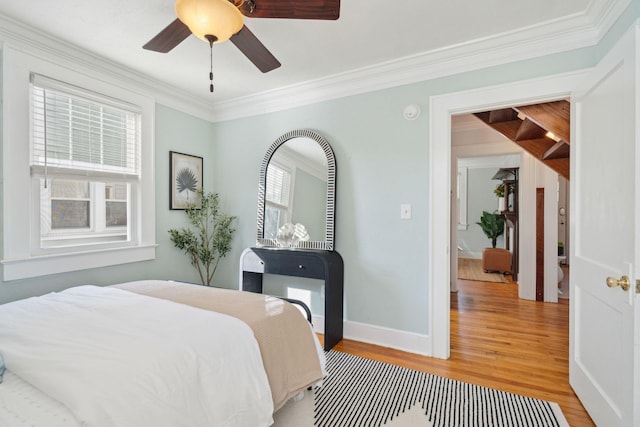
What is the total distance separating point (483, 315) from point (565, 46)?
2.70 m

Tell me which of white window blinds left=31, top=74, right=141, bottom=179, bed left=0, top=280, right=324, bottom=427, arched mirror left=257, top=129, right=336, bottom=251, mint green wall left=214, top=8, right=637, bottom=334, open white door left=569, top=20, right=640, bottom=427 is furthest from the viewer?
arched mirror left=257, top=129, right=336, bottom=251

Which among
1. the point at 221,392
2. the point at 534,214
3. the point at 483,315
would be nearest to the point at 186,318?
the point at 221,392

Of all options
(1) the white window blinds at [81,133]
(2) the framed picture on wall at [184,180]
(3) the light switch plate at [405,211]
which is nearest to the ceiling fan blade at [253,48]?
(3) the light switch plate at [405,211]

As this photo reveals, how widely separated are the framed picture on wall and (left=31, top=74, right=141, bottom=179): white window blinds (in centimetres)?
37

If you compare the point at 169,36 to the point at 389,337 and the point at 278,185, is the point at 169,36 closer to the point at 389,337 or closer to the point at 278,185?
the point at 278,185

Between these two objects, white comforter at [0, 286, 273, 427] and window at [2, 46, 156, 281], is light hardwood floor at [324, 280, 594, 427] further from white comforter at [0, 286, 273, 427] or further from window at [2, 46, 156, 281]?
window at [2, 46, 156, 281]

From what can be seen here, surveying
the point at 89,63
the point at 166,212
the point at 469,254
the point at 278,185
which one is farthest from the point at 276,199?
the point at 469,254

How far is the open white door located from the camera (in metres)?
1.34

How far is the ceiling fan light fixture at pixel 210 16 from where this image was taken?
1.34 meters

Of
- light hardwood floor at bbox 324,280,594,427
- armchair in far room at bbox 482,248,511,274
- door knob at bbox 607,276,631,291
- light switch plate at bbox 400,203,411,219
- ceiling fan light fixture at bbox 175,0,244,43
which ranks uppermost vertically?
ceiling fan light fixture at bbox 175,0,244,43

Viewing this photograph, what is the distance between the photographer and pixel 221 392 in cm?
120

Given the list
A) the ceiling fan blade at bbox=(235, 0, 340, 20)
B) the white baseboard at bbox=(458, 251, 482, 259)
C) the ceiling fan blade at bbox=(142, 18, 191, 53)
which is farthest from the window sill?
Result: the white baseboard at bbox=(458, 251, 482, 259)

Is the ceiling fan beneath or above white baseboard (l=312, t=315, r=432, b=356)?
above

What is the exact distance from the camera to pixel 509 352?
2.59m
